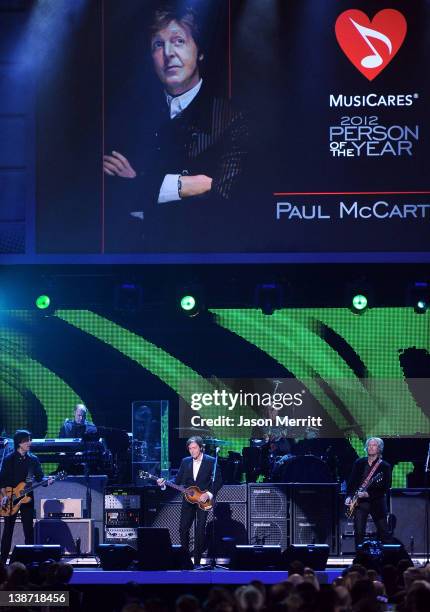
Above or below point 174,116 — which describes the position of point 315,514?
below

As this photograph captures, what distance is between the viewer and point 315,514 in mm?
13961

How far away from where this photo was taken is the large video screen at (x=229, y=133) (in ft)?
44.0

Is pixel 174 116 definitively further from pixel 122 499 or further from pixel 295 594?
pixel 295 594

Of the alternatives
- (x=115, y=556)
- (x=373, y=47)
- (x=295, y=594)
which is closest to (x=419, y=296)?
(x=373, y=47)

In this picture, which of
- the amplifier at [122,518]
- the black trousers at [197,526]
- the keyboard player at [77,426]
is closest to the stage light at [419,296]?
the black trousers at [197,526]

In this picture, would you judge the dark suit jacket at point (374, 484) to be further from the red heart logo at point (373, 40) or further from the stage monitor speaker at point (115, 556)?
the red heart logo at point (373, 40)

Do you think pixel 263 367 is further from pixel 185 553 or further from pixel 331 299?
pixel 185 553

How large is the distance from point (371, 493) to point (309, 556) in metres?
1.53

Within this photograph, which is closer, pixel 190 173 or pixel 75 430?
pixel 190 173

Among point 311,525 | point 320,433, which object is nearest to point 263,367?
point 320,433

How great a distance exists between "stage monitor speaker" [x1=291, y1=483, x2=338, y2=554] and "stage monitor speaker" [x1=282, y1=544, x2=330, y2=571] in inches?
55.4

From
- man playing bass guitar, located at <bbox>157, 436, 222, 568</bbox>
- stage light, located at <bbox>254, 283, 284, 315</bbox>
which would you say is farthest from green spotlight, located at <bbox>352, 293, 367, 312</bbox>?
man playing bass guitar, located at <bbox>157, 436, 222, 568</bbox>

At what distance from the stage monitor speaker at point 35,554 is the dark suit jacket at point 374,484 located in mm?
3577

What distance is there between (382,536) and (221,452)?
3.51 m
